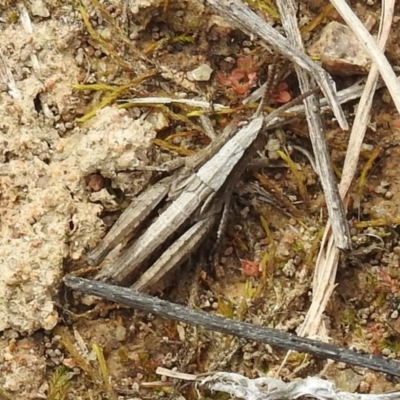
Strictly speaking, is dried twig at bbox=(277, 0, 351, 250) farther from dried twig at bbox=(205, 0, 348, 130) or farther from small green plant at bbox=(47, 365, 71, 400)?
small green plant at bbox=(47, 365, 71, 400)

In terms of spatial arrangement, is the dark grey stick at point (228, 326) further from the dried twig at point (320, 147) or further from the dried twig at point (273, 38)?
the dried twig at point (273, 38)

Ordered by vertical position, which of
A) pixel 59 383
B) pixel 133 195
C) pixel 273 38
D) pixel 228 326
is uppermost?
pixel 273 38

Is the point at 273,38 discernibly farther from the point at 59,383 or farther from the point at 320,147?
the point at 59,383

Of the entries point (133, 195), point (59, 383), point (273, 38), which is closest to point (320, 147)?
point (273, 38)

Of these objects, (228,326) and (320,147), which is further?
(320,147)

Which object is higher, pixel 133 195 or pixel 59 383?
pixel 133 195

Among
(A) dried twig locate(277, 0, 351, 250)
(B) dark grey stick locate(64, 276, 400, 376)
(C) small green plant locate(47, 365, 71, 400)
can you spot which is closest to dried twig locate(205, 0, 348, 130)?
(A) dried twig locate(277, 0, 351, 250)

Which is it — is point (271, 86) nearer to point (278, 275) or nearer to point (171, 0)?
point (171, 0)
